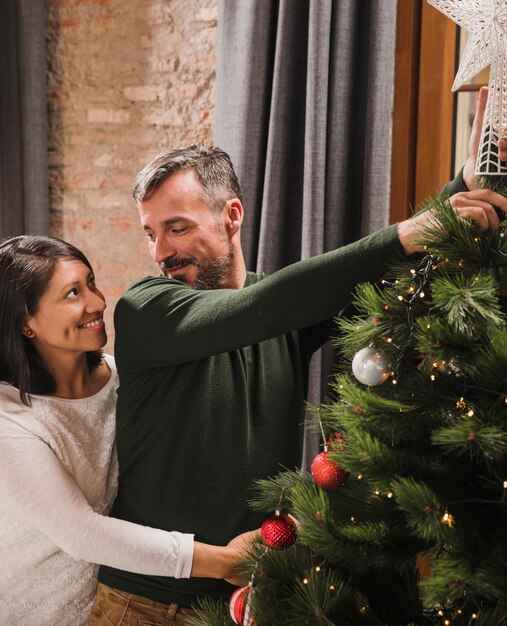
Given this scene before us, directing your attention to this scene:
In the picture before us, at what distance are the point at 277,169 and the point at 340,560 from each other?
137cm

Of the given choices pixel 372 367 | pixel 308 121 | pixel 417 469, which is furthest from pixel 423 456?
pixel 308 121

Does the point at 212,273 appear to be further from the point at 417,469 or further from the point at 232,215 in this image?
the point at 417,469

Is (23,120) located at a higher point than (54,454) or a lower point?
higher

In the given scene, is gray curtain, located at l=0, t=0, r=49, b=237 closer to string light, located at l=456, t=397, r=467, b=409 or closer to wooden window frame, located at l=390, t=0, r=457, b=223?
wooden window frame, located at l=390, t=0, r=457, b=223

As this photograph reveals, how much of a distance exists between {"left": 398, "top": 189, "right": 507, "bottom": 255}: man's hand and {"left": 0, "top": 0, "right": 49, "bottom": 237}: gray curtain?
2054 mm

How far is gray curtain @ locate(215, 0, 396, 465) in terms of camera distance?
1998 mm

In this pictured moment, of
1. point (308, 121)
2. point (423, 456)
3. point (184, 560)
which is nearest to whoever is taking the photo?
point (423, 456)

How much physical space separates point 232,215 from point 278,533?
2.76 feet

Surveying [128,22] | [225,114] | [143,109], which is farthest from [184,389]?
[128,22]

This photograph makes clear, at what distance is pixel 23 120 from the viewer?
2.79 meters

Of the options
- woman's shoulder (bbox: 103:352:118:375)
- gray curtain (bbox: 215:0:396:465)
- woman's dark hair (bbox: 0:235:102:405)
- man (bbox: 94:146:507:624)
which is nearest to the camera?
man (bbox: 94:146:507:624)

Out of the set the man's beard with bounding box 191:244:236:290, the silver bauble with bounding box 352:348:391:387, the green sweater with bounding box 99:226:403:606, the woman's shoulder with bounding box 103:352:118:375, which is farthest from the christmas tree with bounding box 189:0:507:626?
the woman's shoulder with bounding box 103:352:118:375

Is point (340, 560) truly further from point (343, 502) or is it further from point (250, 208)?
point (250, 208)

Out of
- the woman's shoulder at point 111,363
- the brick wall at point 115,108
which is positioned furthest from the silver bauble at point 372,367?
the brick wall at point 115,108
